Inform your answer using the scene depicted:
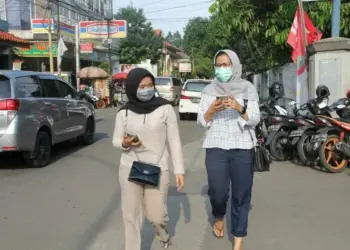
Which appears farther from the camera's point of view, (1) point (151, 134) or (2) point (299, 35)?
(2) point (299, 35)

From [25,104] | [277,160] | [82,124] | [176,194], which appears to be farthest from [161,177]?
[82,124]

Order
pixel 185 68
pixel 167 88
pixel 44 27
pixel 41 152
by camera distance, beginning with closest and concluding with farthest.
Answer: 1. pixel 41 152
2. pixel 44 27
3. pixel 167 88
4. pixel 185 68

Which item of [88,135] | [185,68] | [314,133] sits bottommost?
[88,135]

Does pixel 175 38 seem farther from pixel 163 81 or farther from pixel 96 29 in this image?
pixel 163 81

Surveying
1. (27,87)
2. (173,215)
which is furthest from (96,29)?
(173,215)

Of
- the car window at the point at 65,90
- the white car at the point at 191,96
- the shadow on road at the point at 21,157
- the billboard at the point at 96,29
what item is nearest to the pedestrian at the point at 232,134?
the shadow on road at the point at 21,157

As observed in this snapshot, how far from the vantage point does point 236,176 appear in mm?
3711

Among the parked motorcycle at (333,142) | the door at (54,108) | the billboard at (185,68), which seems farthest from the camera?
the billboard at (185,68)

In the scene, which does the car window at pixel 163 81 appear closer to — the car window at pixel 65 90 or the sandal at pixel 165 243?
the car window at pixel 65 90

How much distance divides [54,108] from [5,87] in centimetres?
127

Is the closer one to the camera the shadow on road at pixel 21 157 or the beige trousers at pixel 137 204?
the beige trousers at pixel 137 204

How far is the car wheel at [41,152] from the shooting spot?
24.9 ft

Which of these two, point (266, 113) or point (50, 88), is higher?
point (50, 88)

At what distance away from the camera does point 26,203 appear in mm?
5500
